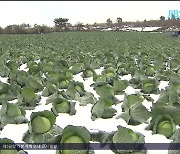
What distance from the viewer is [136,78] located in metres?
5.66

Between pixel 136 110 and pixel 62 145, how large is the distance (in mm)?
1153

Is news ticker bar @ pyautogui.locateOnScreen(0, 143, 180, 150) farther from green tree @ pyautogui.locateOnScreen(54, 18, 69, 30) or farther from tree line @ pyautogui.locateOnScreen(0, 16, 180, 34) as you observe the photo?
green tree @ pyautogui.locateOnScreen(54, 18, 69, 30)

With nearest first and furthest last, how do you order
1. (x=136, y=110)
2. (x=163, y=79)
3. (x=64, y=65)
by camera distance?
(x=136, y=110), (x=163, y=79), (x=64, y=65)

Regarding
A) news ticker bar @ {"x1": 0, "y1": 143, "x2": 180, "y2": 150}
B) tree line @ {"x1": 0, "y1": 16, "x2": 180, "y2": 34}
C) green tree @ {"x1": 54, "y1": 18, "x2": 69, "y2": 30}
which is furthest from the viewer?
green tree @ {"x1": 54, "y1": 18, "x2": 69, "y2": 30}

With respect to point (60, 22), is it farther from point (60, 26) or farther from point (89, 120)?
point (89, 120)

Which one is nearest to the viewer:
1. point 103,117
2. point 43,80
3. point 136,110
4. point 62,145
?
point 62,145

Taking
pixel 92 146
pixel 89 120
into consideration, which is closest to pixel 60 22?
pixel 89 120

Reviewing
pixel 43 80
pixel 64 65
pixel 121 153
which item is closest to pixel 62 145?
pixel 121 153

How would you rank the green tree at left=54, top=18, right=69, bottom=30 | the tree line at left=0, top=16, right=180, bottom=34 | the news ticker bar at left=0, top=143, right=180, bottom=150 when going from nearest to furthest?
the news ticker bar at left=0, top=143, right=180, bottom=150 < the tree line at left=0, top=16, right=180, bottom=34 < the green tree at left=54, top=18, right=69, bottom=30

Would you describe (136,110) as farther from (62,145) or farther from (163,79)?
(163,79)

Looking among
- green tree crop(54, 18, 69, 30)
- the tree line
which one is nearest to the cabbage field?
the tree line

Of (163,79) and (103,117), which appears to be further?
(163,79)

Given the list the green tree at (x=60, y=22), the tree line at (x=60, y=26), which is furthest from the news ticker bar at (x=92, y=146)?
the green tree at (x=60, y=22)

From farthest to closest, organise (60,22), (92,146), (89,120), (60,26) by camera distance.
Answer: (60,22) → (60,26) → (89,120) → (92,146)
